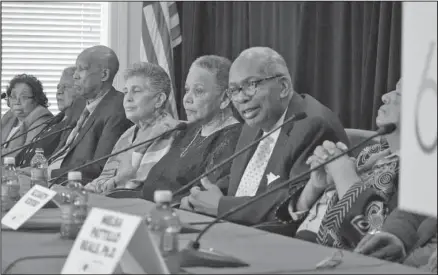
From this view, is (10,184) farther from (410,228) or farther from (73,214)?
(410,228)

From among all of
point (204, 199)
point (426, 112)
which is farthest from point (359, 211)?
point (426, 112)

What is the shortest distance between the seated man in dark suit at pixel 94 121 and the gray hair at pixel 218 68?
97 centimetres

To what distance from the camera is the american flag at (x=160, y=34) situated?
6.27 meters

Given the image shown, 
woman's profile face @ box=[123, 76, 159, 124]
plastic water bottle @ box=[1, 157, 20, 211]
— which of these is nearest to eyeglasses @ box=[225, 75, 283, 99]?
plastic water bottle @ box=[1, 157, 20, 211]

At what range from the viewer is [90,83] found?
219 inches

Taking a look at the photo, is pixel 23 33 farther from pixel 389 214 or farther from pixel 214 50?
pixel 389 214

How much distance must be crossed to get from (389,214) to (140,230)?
104cm

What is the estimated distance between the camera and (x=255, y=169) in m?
3.50

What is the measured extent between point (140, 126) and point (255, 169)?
1272 millimetres

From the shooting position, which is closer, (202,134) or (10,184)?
(10,184)

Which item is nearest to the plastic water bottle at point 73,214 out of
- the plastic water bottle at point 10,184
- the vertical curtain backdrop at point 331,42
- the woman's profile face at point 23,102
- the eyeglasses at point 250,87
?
the plastic water bottle at point 10,184

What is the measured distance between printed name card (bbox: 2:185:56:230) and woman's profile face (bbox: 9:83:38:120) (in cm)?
439

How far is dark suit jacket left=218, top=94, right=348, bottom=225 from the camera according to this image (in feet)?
10.5

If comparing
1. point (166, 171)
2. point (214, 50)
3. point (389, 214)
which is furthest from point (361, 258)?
point (214, 50)
